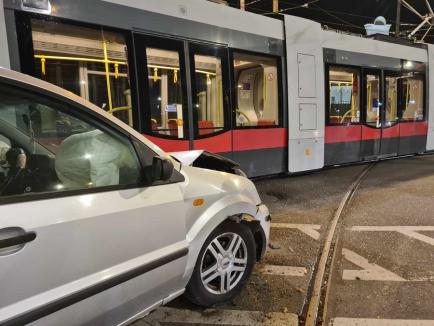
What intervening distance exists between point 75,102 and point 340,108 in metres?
7.90

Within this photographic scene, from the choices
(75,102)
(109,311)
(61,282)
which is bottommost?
(109,311)

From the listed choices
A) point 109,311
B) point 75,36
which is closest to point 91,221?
point 109,311

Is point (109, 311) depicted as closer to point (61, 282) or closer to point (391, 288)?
point (61, 282)

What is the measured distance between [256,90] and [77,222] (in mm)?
5989

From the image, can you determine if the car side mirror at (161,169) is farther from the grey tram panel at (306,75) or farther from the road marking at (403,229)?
the grey tram panel at (306,75)


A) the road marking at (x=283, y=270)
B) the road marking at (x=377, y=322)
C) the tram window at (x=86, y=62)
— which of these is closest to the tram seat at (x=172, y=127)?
the tram window at (x=86, y=62)

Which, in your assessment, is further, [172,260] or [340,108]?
[340,108]

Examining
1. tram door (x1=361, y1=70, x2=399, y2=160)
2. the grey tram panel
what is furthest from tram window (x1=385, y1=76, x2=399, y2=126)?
the grey tram panel

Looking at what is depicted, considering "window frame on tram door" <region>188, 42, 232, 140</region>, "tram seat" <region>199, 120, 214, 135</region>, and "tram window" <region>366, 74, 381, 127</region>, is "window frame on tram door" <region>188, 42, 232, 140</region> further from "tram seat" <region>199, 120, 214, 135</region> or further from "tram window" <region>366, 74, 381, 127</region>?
"tram window" <region>366, 74, 381, 127</region>

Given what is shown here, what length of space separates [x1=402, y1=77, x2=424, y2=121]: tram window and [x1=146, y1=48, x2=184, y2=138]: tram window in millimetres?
7537

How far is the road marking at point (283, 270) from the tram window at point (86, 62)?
293 cm

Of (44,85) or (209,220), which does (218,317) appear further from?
(44,85)

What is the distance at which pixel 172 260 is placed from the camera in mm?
2504

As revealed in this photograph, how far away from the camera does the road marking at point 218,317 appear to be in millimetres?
2895
